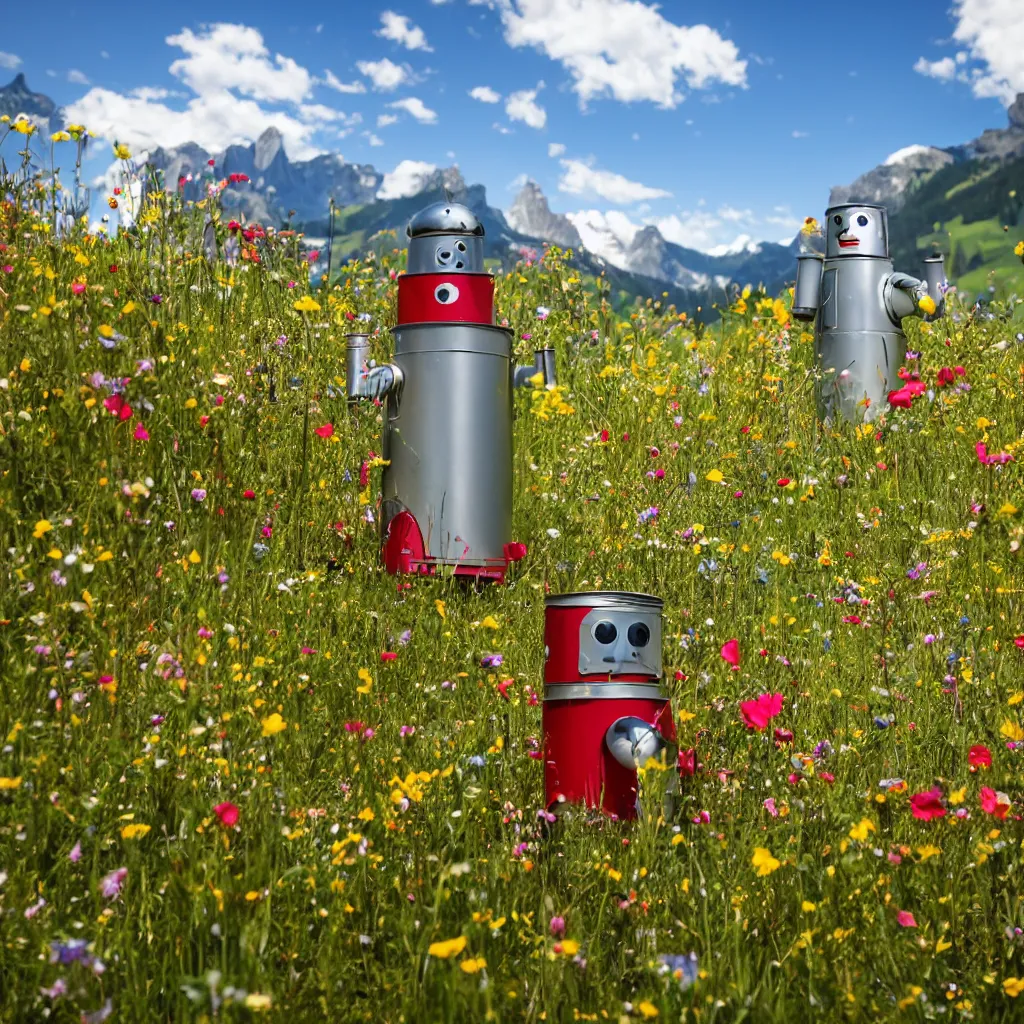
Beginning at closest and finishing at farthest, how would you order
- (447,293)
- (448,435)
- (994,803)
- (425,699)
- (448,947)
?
(448,947), (994,803), (425,699), (448,435), (447,293)

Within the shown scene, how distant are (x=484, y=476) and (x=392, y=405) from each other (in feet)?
1.63

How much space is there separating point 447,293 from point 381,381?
1.55ft

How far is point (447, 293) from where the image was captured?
14.5 ft

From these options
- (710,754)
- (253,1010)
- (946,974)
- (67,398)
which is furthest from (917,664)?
(67,398)

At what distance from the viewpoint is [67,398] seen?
3.34m

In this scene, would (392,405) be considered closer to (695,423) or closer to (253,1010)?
(695,423)

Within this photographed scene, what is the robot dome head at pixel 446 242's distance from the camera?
446 centimetres

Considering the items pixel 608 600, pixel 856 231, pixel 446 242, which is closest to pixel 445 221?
pixel 446 242

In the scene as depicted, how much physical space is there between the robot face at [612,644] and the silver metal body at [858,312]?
13.1 feet

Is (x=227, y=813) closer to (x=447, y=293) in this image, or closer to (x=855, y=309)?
(x=447, y=293)

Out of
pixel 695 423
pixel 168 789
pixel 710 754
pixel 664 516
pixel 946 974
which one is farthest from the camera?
pixel 695 423

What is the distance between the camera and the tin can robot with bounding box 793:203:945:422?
251 inches

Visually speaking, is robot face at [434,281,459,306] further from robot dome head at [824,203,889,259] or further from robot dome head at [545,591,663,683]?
robot dome head at [824,203,889,259]

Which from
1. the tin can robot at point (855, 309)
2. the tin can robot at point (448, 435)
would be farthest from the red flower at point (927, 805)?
the tin can robot at point (855, 309)
